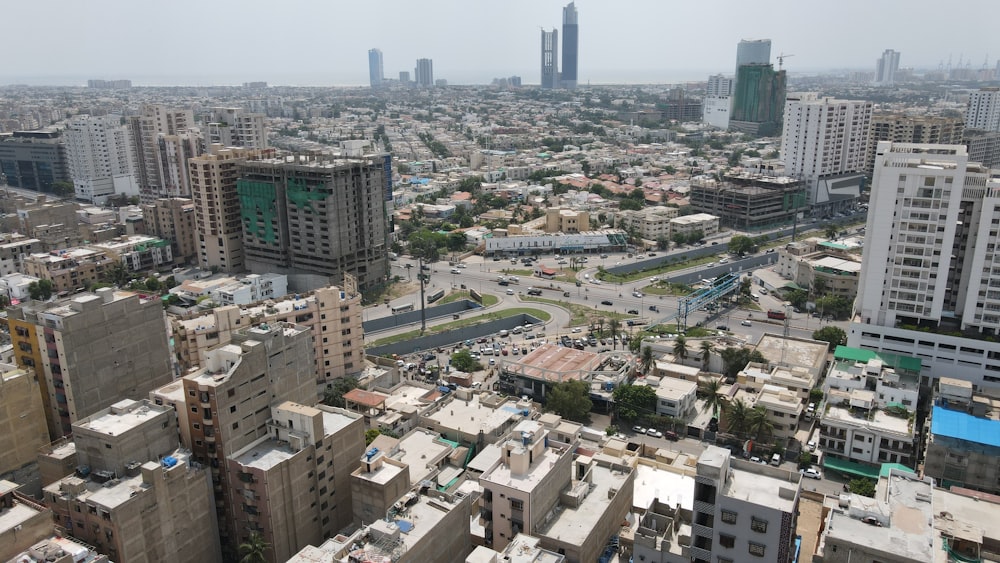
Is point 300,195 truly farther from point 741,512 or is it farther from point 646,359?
point 741,512

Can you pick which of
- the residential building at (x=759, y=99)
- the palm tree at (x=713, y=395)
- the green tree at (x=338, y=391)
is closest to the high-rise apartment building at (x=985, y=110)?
the residential building at (x=759, y=99)

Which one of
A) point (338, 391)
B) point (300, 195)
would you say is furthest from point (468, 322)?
point (338, 391)

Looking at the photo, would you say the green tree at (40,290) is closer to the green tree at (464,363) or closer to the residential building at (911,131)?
the green tree at (464,363)

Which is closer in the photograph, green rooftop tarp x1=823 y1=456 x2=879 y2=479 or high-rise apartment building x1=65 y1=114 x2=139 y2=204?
green rooftop tarp x1=823 y1=456 x2=879 y2=479

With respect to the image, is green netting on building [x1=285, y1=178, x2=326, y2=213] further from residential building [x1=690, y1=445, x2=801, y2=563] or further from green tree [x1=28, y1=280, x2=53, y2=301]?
residential building [x1=690, y1=445, x2=801, y2=563]

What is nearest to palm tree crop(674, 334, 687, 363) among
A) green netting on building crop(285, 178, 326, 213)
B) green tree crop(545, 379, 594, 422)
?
green tree crop(545, 379, 594, 422)

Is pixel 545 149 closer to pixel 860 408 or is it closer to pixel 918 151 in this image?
pixel 918 151
